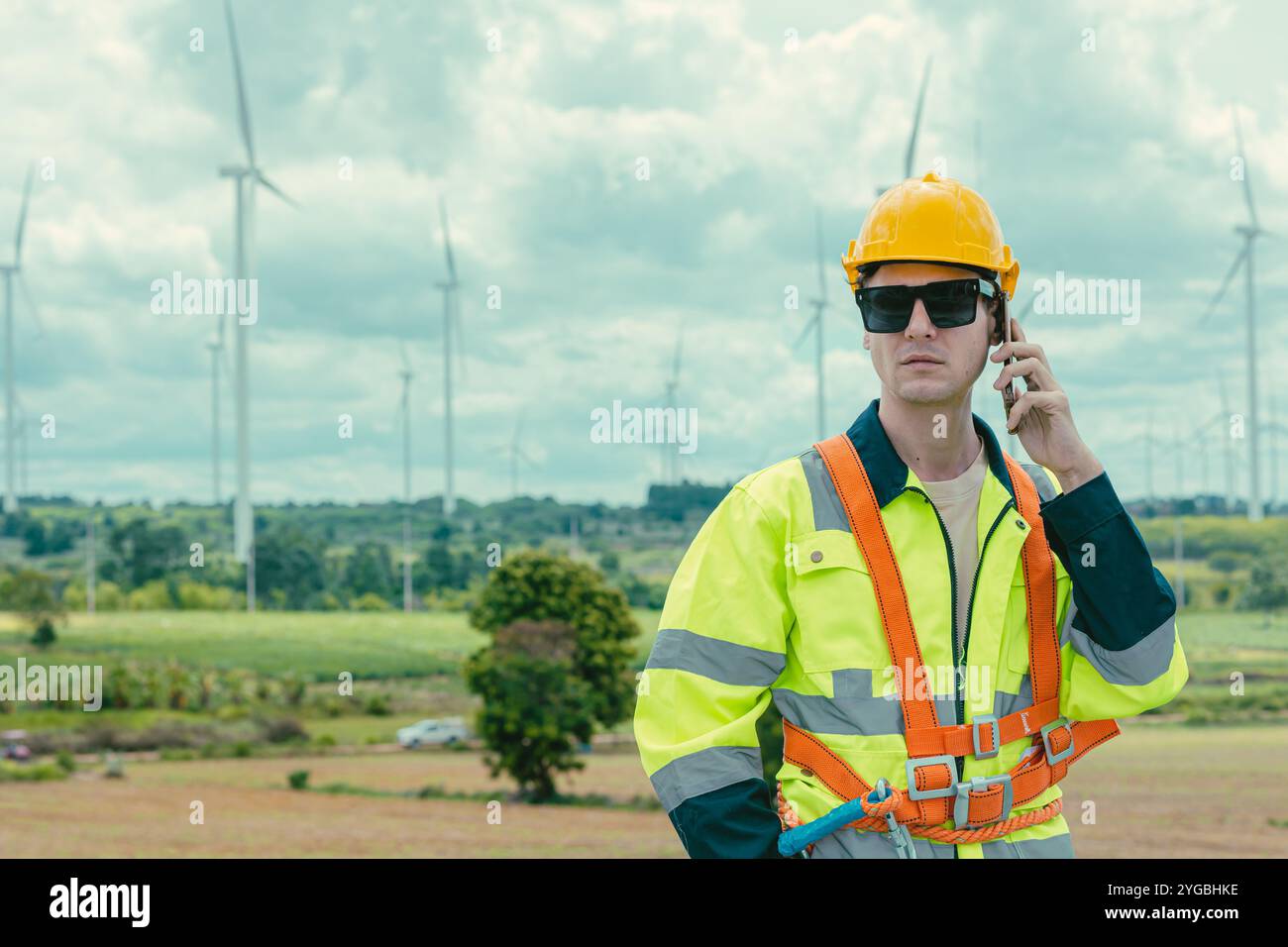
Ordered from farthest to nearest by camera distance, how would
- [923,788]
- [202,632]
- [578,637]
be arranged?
[202,632] < [578,637] < [923,788]

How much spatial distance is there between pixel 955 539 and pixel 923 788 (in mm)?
1053

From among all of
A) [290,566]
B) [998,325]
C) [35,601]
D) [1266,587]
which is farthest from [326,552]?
[998,325]

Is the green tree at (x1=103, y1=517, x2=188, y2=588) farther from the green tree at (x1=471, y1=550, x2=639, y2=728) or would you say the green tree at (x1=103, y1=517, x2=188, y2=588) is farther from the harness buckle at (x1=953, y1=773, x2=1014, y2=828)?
the harness buckle at (x1=953, y1=773, x2=1014, y2=828)

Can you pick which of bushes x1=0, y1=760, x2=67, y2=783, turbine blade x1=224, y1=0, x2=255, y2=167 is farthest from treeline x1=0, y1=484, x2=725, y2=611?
turbine blade x1=224, y1=0, x2=255, y2=167

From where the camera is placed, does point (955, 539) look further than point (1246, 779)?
No

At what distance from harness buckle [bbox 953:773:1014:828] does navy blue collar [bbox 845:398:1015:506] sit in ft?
3.86

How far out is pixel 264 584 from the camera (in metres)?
102

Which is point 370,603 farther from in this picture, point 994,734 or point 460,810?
point 994,734

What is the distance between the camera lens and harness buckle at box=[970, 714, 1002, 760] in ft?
17.1

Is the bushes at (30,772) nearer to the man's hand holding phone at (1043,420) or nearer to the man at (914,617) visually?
the man at (914,617)

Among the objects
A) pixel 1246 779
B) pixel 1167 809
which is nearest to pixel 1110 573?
pixel 1167 809

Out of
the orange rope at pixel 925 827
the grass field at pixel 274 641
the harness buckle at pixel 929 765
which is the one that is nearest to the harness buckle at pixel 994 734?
the harness buckle at pixel 929 765

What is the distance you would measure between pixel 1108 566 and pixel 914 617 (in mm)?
788
